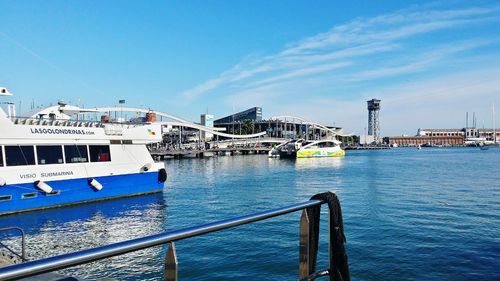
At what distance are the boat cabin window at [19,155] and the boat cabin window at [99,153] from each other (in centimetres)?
392

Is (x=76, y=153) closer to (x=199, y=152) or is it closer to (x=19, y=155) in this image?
(x=19, y=155)

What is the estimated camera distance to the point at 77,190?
24.4 m

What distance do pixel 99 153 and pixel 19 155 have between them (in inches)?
208

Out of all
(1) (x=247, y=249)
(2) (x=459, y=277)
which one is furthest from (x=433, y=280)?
(1) (x=247, y=249)

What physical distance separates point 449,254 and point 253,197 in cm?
1785

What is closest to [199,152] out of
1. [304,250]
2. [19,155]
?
[19,155]

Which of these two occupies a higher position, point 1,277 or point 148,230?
point 1,277

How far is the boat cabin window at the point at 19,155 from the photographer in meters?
21.2

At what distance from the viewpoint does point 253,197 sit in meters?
30.6

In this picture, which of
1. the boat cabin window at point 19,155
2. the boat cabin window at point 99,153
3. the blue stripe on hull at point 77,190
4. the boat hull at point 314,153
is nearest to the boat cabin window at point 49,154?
the boat cabin window at point 19,155

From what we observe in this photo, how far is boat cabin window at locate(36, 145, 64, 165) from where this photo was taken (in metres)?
22.6

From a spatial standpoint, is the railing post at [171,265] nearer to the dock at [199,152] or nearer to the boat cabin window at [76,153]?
the boat cabin window at [76,153]

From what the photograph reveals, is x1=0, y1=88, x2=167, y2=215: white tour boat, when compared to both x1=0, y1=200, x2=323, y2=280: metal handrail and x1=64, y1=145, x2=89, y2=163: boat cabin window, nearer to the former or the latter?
x1=64, y1=145, x2=89, y2=163: boat cabin window

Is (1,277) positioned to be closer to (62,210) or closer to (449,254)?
(449,254)
